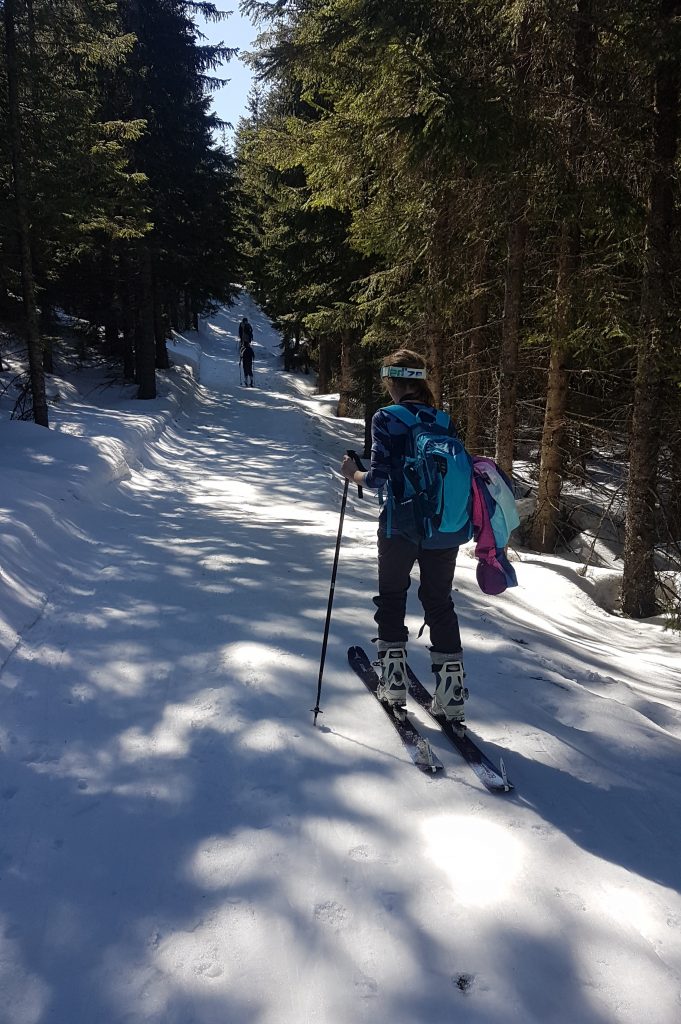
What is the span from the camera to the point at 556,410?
35.6ft

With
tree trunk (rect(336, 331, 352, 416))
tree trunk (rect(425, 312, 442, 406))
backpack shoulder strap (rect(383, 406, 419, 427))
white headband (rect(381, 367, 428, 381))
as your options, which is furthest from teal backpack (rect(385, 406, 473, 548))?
tree trunk (rect(336, 331, 352, 416))

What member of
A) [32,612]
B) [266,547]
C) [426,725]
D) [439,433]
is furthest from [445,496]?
[266,547]

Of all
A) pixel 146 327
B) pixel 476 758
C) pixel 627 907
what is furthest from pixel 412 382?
pixel 146 327

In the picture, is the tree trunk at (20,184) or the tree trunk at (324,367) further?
the tree trunk at (324,367)

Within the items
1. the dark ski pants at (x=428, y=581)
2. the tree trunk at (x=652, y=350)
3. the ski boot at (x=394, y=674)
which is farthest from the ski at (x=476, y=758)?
the tree trunk at (x=652, y=350)

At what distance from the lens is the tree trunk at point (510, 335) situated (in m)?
9.57

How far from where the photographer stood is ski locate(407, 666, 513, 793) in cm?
354

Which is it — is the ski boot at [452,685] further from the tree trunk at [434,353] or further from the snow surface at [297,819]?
the tree trunk at [434,353]

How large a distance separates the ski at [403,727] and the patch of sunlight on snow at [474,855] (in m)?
0.41

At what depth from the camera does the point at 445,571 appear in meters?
3.92

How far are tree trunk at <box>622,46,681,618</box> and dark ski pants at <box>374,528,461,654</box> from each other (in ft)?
18.1

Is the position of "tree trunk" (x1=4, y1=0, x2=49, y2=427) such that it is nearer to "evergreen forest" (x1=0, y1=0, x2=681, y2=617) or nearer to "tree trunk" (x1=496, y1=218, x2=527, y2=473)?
"evergreen forest" (x1=0, y1=0, x2=681, y2=617)

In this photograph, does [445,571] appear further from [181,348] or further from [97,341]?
[181,348]

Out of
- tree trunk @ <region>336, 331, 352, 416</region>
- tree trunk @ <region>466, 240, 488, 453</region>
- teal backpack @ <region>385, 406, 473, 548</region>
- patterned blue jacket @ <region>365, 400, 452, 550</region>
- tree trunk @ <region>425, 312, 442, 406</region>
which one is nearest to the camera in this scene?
teal backpack @ <region>385, 406, 473, 548</region>
